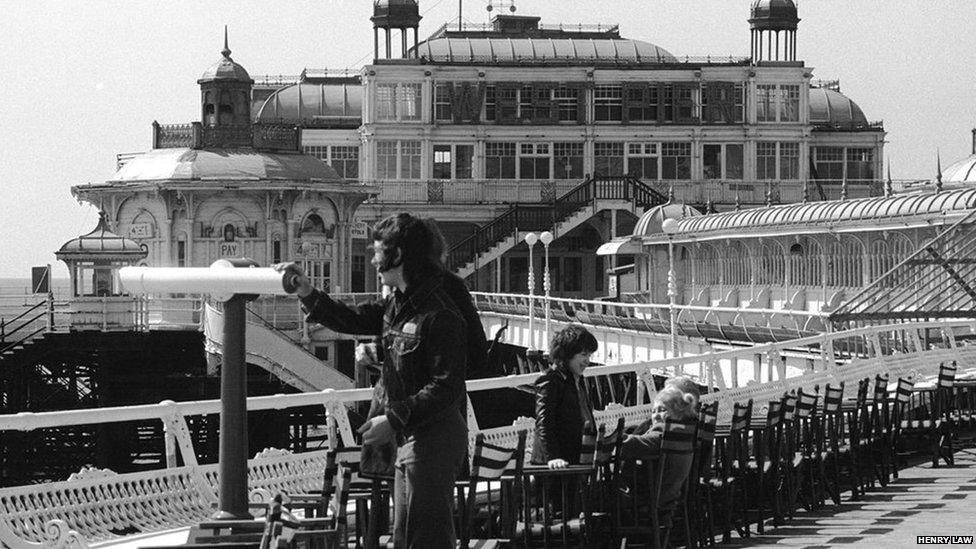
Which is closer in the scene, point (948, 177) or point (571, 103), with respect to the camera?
point (948, 177)

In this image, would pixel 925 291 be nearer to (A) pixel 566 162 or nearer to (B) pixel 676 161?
(B) pixel 676 161

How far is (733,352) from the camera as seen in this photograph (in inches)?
760

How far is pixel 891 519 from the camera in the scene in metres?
13.9

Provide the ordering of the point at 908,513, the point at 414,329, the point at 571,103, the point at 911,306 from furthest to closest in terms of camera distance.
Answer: the point at 571,103, the point at 911,306, the point at 908,513, the point at 414,329

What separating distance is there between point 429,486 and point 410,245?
1047mm

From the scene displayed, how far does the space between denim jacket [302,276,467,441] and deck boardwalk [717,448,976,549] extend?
16.6 ft

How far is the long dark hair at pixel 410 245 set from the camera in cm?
822

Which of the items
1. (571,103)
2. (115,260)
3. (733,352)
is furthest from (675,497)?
(571,103)

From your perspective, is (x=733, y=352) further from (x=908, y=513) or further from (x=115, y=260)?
(x=115, y=260)

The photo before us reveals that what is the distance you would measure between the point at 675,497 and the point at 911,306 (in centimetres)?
1786

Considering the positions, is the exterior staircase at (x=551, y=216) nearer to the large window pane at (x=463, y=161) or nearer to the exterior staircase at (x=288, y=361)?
the large window pane at (x=463, y=161)

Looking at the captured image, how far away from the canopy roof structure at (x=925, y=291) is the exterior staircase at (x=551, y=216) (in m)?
43.2

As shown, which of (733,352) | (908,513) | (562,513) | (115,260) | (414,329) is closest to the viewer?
(414,329)

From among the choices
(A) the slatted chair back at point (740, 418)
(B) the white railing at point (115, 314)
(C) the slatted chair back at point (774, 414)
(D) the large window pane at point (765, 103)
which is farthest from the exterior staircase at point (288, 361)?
(A) the slatted chair back at point (740, 418)
